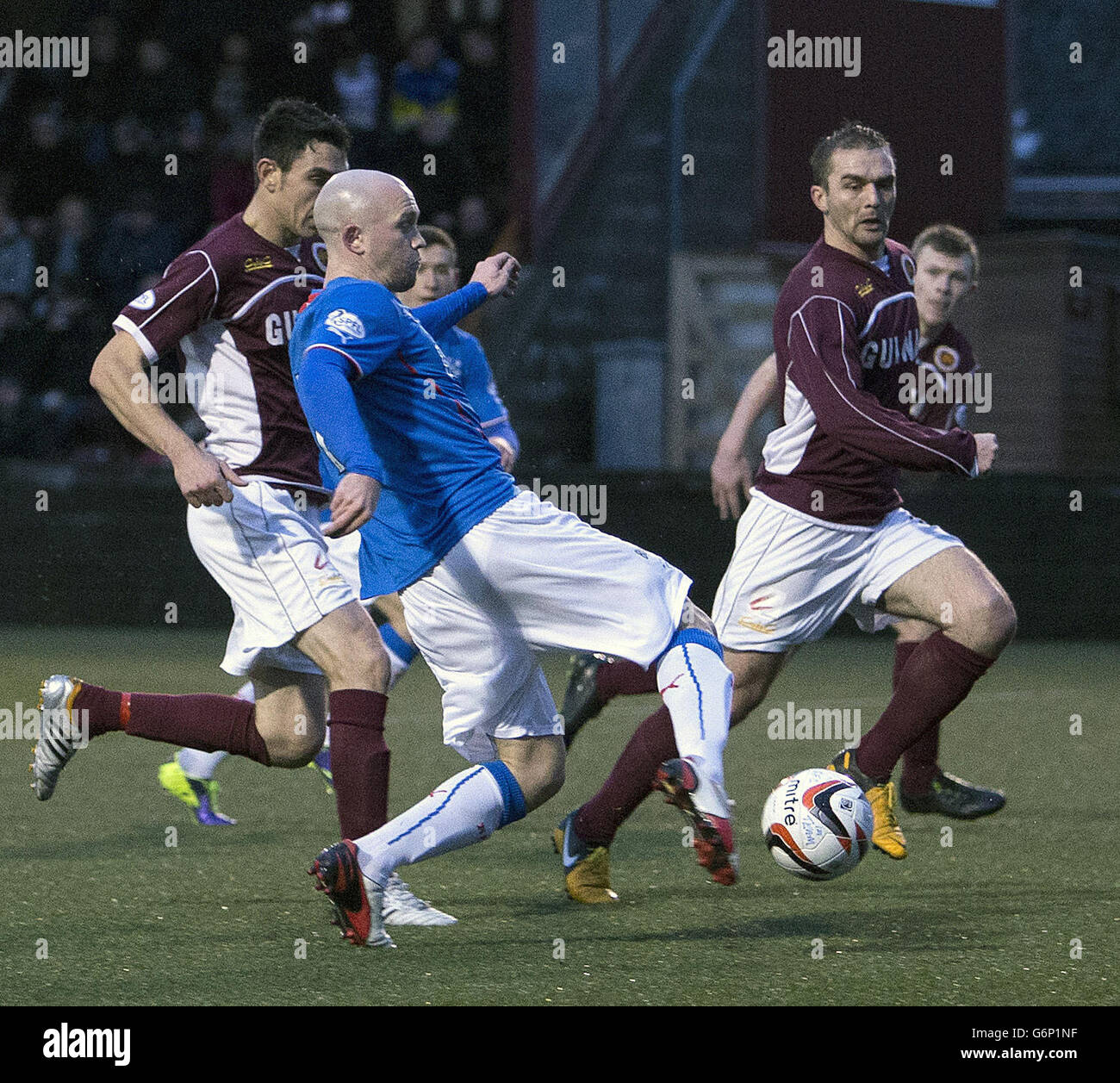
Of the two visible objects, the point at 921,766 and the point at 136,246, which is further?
the point at 136,246

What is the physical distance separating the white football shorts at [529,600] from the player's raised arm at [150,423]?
2.19 feet

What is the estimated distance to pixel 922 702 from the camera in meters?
5.42

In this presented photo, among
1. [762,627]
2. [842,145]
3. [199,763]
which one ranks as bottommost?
[199,763]

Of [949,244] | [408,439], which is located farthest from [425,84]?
[408,439]

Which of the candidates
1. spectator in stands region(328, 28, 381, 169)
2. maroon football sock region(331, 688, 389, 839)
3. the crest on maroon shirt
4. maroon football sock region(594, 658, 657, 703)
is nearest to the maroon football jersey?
maroon football sock region(331, 688, 389, 839)

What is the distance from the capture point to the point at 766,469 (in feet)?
19.1

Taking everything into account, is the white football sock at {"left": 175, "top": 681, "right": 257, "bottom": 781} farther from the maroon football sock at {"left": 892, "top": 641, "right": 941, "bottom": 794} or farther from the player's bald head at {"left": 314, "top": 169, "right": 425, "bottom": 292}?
the player's bald head at {"left": 314, "top": 169, "right": 425, "bottom": 292}

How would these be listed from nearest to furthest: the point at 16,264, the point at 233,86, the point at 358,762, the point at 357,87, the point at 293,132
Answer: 1. the point at 358,762
2. the point at 293,132
3. the point at 16,264
4. the point at 357,87
5. the point at 233,86

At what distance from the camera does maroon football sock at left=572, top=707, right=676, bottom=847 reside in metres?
4.96

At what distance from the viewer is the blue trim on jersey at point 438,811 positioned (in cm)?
420

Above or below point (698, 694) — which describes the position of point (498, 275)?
above

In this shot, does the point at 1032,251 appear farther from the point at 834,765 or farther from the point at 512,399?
the point at 834,765

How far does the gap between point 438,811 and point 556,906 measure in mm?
853

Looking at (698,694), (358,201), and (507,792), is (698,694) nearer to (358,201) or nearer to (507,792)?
(507,792)
